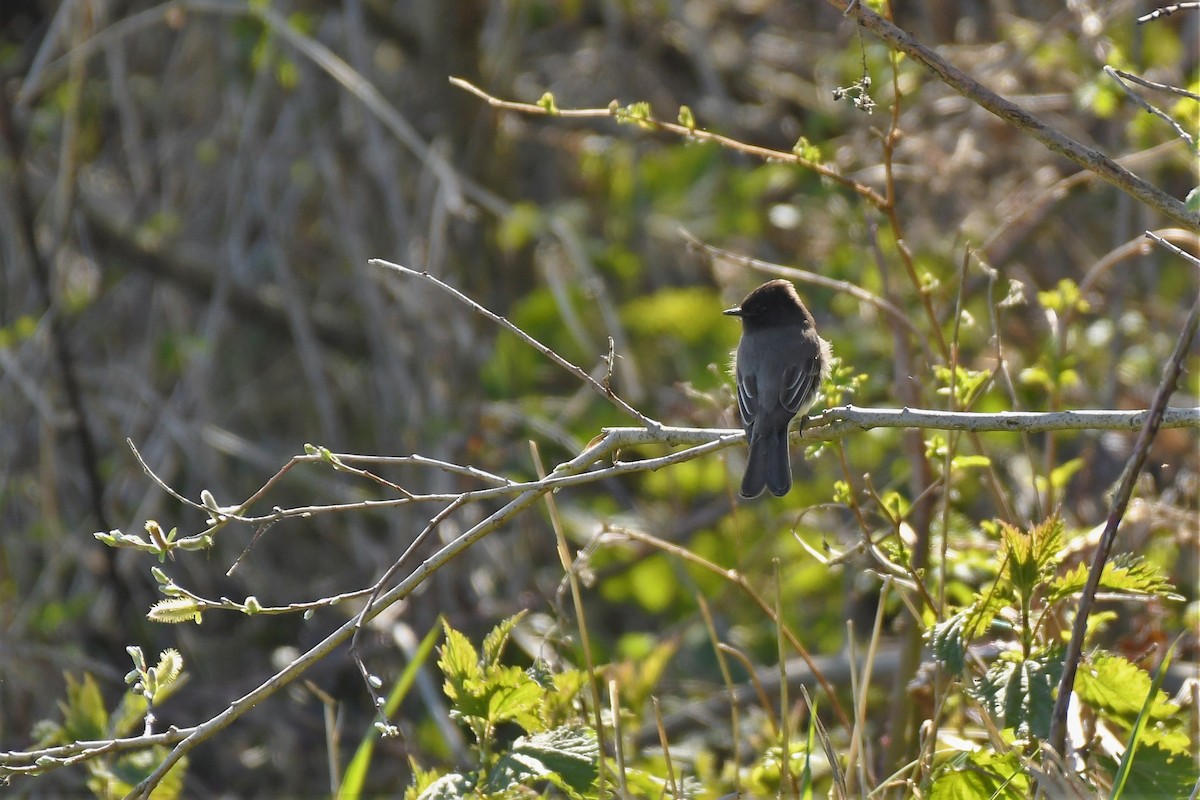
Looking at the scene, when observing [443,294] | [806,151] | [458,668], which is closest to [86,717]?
[458,668]

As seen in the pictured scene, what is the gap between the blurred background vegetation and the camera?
5719 millimetres

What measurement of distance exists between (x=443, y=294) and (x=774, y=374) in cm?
241

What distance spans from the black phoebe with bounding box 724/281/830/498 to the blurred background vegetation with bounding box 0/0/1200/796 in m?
0.71

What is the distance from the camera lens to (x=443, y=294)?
6086mm

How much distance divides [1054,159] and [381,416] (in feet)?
11.9

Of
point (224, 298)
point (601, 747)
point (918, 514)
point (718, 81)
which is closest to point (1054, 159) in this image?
point (718, 81)

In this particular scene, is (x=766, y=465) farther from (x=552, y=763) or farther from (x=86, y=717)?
(x=86, y=717)

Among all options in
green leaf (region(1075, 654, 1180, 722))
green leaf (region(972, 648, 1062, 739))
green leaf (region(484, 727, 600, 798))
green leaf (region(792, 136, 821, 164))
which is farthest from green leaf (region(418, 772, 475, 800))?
green leaf (region(792, 136, 821, 164))

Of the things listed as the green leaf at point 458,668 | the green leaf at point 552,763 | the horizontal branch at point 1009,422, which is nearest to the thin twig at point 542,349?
the horizontal branch at point 1009,422

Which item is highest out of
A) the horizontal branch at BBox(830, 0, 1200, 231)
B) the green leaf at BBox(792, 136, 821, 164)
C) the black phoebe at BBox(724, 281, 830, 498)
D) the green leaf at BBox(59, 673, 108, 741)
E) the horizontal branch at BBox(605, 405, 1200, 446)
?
the horizontal branch at BBox(830, 0, 1200, 231)

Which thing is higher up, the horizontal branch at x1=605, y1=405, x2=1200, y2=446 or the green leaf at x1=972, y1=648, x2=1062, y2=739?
the horizontal branch at x1=605, y1=405, x2=1200, y2=446

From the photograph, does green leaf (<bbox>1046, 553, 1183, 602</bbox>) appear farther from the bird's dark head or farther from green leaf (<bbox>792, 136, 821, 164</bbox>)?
the bird's dark head

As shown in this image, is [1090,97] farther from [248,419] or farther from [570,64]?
[248,419]

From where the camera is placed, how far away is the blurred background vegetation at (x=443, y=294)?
572cm
